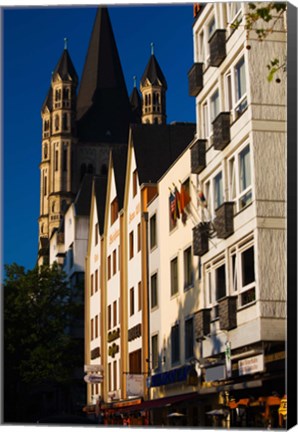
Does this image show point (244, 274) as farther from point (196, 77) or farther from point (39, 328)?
point (39, 328)

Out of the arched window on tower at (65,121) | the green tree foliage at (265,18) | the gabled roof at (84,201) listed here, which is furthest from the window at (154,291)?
the arched window on tower at (65,121)

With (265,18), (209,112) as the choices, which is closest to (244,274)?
(209,112)

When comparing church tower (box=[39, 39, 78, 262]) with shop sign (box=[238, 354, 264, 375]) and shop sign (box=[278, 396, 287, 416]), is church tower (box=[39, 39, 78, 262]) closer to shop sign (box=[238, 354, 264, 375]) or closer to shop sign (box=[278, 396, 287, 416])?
shop sign (box=[238, 354, 264, 375])

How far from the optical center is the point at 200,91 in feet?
93.5

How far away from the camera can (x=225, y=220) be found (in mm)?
25109

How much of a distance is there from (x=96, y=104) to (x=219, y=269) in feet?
313

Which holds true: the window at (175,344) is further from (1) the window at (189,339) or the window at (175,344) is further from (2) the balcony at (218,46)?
(2) the balcony at (218,46)

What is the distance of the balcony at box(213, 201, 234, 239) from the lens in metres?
25.0

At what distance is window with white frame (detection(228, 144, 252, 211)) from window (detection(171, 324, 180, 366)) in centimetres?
753

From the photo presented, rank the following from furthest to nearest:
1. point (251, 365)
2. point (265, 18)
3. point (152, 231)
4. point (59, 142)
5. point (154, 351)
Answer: point (59, 142) → point (152, 231) → point (154, 351) → point (251, 365) → point (265, 18)

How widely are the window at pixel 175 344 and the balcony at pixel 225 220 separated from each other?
6.59 meters

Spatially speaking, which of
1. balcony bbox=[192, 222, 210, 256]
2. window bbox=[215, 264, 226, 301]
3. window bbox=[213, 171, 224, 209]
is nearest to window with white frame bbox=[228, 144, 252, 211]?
window bbox=[213, 171, 224, 209]

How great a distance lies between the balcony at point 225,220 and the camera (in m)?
25.0

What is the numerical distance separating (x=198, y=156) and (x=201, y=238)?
2383 mm
